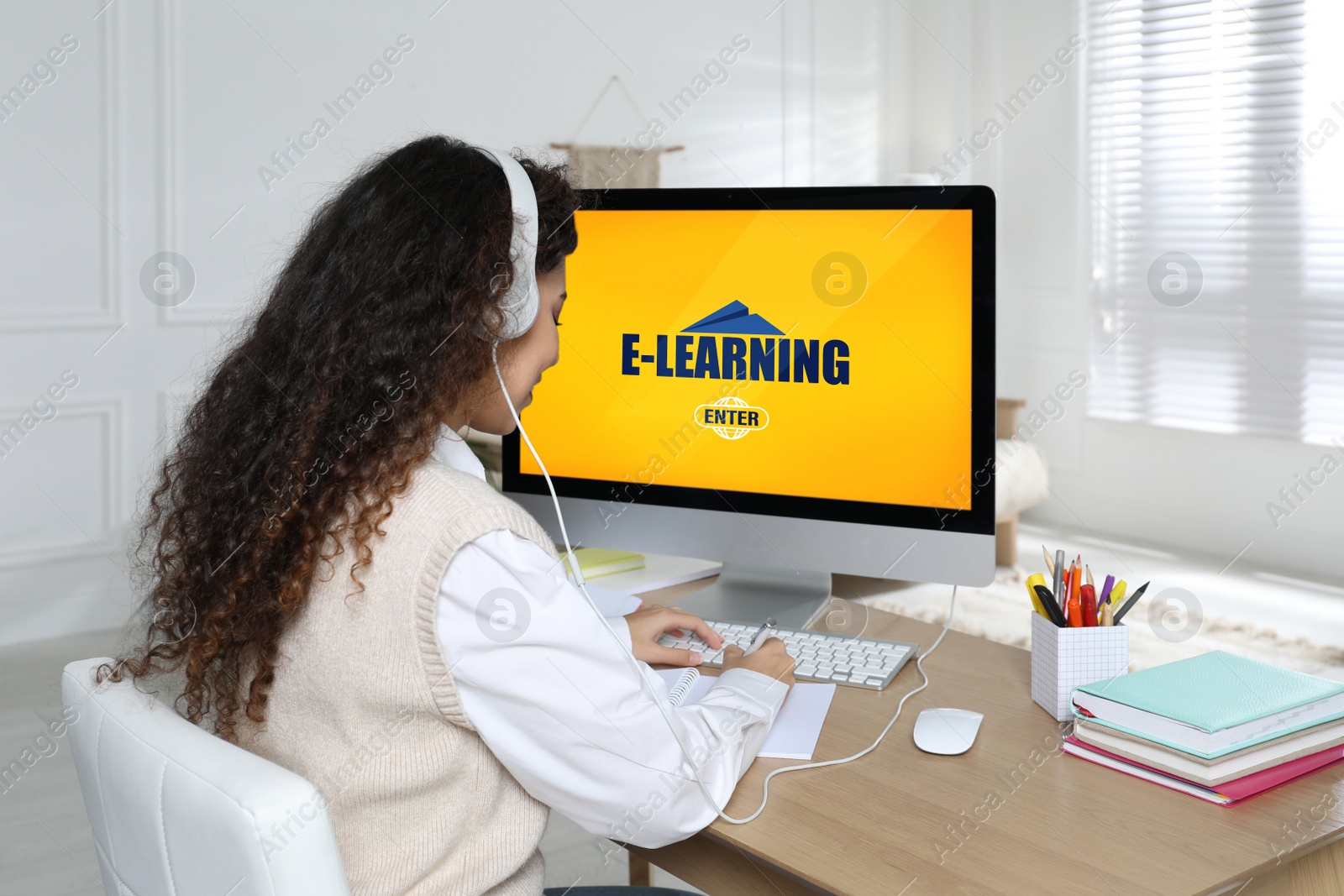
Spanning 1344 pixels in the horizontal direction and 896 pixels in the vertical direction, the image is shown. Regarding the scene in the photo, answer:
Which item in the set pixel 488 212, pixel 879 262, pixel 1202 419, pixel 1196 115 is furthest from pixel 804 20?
pixel 488 212

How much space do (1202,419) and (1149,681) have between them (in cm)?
381

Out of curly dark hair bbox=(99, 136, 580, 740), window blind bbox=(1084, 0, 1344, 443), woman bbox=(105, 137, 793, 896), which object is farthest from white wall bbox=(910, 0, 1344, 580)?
curly dark hair bbox=(99, 136, 580, 740)

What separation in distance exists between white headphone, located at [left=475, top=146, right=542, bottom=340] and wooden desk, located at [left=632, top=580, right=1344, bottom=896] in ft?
1.51

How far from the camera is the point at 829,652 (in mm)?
1306

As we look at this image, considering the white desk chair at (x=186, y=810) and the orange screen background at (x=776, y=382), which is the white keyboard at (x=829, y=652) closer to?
the orange screen background at (x=776, y=382)

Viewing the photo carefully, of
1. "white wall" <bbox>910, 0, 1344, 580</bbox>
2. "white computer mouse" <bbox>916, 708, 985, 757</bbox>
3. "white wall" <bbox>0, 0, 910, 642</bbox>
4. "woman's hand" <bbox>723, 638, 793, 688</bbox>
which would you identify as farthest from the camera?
"white wall" <bbox>910, 0, 1344, 580</bbox>

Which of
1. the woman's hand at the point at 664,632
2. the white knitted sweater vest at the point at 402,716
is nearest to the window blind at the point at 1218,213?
the woman's hand at the point at 664,632

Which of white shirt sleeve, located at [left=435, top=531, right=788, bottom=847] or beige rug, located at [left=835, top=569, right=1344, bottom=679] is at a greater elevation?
white shirt sleeve, located at [left=435, top=531, right=788, bottom=847]

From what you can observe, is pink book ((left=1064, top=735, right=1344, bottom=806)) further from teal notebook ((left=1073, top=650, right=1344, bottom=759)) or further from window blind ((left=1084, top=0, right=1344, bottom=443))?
window blind ((left=1084, top=0, right=1344, bottom=443))

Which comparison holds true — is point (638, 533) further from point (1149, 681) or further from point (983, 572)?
point (1149, 681)

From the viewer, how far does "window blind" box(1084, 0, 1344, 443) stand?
13.4ft

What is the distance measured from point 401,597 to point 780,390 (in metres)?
0.71

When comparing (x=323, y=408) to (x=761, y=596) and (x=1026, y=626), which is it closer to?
(x=761, y=596)

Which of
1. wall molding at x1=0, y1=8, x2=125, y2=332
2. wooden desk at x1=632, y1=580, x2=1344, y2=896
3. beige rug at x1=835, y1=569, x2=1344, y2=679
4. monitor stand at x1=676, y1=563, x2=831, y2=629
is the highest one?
wall molding at x1=0, y1=8, x2=125, y2=332
